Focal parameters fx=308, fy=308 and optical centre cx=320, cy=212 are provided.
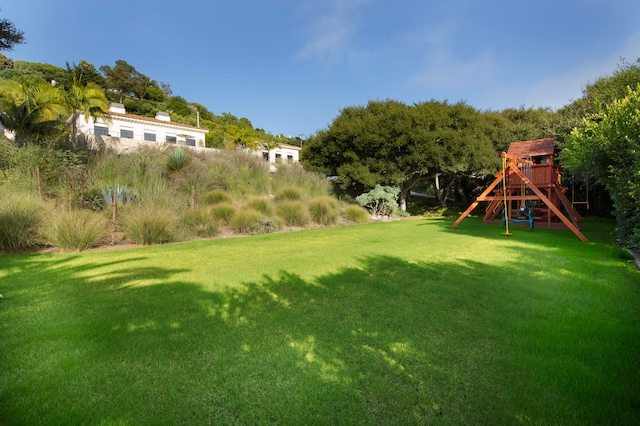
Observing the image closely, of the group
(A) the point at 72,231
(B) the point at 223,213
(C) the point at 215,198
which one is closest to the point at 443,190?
(C) the point at 215,198

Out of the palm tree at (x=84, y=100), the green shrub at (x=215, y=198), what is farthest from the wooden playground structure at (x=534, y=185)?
the palm tree at (x=84, y=100)

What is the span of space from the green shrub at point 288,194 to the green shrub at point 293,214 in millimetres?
1385

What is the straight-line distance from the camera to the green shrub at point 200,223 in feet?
30.8

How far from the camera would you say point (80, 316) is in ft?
10.1

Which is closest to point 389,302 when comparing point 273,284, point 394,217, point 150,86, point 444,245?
point 273,284

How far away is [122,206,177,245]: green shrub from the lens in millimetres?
7708

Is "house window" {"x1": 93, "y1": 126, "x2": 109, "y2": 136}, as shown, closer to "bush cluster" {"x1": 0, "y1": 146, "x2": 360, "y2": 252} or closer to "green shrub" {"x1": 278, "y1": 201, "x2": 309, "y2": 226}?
"bush cluster" {"x1": 0, "y1": 146, "x2": 360, "y2": 252}

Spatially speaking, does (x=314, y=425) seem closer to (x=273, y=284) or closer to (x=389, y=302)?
(x=389, y=302)

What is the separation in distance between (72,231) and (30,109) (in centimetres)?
1525

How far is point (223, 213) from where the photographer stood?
1057 cm

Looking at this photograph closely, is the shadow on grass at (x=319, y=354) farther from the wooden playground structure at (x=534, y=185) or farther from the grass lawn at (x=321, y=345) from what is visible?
the wooden playground structure at (x=534, y=185)

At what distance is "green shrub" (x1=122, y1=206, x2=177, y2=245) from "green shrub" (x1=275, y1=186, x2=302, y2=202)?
5.79m

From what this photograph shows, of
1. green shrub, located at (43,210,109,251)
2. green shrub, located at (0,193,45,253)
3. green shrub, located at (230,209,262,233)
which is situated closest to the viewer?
green shrub, located at (0,193,45,253)

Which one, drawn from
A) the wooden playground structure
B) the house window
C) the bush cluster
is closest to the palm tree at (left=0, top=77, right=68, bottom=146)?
the bush cluster
